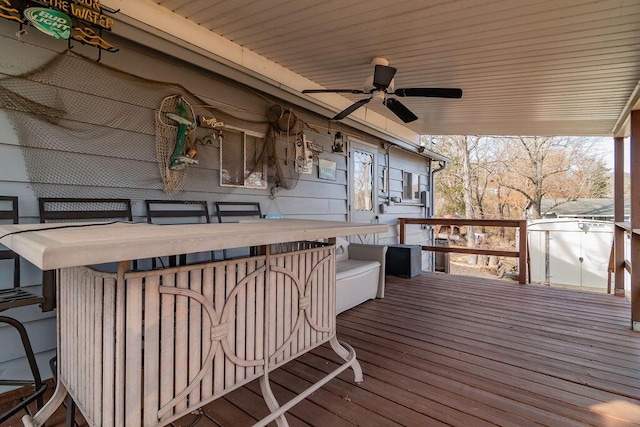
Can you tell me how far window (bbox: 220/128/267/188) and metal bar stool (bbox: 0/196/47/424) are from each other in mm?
1510

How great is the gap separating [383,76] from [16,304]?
303 centimetres

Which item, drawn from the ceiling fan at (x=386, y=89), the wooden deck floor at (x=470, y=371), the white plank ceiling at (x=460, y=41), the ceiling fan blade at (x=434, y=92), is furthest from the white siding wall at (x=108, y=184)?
the ceiling fan blade at (x=434, y=92)

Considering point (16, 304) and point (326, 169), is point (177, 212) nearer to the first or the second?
point (16, 304)

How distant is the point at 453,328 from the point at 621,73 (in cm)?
314

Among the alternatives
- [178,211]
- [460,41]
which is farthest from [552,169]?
[178,211]

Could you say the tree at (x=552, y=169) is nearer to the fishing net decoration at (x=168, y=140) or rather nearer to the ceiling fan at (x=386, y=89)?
the ceiling fan at (x=386, y=89)

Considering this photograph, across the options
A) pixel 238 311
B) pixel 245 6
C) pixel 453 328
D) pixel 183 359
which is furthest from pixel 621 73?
pixel 183 359

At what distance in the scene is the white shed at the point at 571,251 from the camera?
366 inches

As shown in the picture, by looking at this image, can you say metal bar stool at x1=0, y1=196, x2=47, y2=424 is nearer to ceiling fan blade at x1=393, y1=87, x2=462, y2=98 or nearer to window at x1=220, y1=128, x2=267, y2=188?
window at x1=220, y1=128, x2=267, y2=188

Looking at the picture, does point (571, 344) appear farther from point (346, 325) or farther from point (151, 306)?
point (151, 306)

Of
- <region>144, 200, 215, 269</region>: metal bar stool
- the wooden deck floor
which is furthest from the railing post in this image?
<region>144, 200, 215, 269</region>: metal bar stool

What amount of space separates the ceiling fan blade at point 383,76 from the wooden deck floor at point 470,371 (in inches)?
91.3

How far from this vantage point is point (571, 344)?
2547mm

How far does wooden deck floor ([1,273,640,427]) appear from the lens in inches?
65.7
